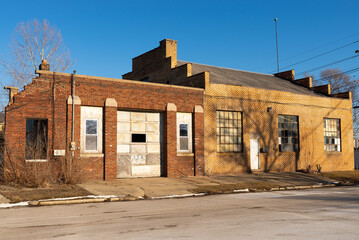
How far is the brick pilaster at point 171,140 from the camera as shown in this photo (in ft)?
61.8

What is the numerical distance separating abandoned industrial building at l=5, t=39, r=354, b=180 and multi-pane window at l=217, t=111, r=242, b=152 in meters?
0.06

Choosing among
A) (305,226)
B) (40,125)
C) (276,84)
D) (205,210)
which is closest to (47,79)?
(40,125)

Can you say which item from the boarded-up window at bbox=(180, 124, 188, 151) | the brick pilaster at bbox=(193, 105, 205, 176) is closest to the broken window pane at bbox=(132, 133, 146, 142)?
the boarded-up window at bbox=(180, 124, 188, 151)

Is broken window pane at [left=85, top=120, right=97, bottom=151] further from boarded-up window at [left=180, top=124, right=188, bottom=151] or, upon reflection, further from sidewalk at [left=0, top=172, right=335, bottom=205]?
boarded-up window at [left=180, top=124, right=188, bottom=151]

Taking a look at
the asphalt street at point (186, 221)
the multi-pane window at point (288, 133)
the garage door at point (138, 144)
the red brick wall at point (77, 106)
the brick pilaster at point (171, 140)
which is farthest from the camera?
the multi-pane window at point (288, 133)

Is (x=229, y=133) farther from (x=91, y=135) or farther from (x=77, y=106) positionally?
(x=77, y=106)

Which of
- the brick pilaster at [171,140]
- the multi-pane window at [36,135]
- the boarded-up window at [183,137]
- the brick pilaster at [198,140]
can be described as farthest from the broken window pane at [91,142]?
the brick pilaster at [198,140]

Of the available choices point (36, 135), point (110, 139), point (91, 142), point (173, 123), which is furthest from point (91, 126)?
point (173, 123)

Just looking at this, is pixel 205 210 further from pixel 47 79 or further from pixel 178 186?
pixel 47 79

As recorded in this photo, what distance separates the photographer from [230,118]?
21.6 metres

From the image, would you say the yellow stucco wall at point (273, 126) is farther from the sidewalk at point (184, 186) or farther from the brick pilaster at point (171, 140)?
the brick pilaster at point (171, 140)

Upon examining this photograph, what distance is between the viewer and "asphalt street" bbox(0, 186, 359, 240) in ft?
22.1

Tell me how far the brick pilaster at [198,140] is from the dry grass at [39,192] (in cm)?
753

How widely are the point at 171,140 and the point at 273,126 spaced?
8.05m
